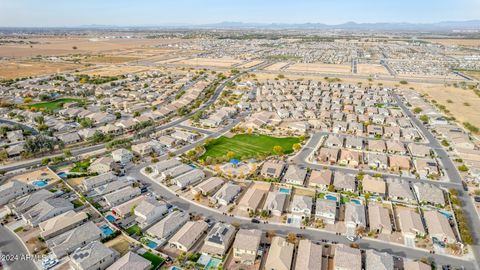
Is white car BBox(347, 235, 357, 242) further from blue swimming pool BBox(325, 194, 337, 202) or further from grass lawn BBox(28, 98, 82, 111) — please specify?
grass lawn BBox(28, 98, 82, 111)

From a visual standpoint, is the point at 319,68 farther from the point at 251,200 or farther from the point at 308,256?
the point at 308,256

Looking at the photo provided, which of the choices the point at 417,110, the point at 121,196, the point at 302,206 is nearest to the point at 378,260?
the point at 302,206

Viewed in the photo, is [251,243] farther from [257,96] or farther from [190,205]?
[257,96]

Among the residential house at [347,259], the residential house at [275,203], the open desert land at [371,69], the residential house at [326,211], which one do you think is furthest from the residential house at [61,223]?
the open desert land at [371,69]

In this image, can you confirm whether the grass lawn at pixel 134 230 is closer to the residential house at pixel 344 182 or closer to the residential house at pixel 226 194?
the residential house at pixel 226 194

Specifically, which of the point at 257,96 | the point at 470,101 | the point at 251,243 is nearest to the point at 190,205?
the point at 251,243

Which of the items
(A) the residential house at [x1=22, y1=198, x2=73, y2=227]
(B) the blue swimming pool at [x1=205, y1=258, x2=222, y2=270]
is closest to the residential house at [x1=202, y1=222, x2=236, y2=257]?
(B) the blue swimming pool at [x1=205, y1=258, x2=222, y2=270]
